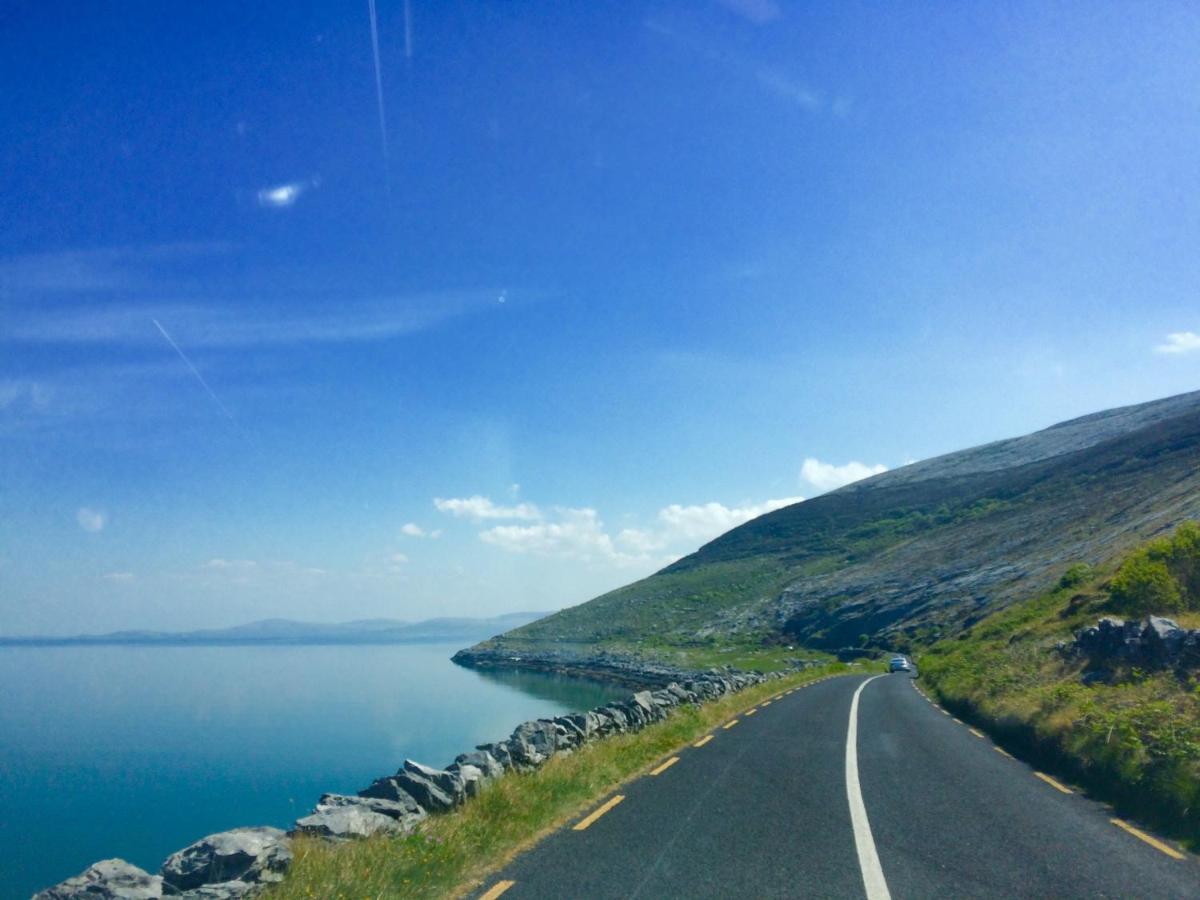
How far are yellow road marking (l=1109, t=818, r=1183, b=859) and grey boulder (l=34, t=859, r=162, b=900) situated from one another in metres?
11.6

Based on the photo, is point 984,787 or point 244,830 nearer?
point 244,830

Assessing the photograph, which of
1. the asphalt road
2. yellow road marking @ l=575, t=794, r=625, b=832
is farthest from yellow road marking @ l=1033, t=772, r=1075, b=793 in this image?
yellow road marking @ l=575, t=794, r=625, b=832

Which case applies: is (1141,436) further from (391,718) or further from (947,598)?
(391,718)

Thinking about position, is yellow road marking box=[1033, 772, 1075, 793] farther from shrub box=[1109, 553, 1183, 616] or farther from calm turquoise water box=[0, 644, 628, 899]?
calm turquoise water box=[0, 644, 628, 899]

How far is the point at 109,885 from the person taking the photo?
7.34 m

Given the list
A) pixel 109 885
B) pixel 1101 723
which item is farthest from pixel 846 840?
pixel 109 885

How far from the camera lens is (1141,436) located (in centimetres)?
10688

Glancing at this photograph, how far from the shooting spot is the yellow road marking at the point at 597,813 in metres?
10.1

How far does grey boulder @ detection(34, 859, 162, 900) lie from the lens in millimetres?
7082

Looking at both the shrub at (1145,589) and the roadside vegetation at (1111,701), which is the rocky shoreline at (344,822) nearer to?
the roadside vegetation at (1111,701)

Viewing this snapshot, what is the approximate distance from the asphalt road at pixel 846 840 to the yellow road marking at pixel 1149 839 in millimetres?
A: 41

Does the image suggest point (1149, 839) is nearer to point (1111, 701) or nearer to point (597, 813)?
point (1111, 701)

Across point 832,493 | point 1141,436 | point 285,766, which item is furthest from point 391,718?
point 832,493

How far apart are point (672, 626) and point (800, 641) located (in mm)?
27813
